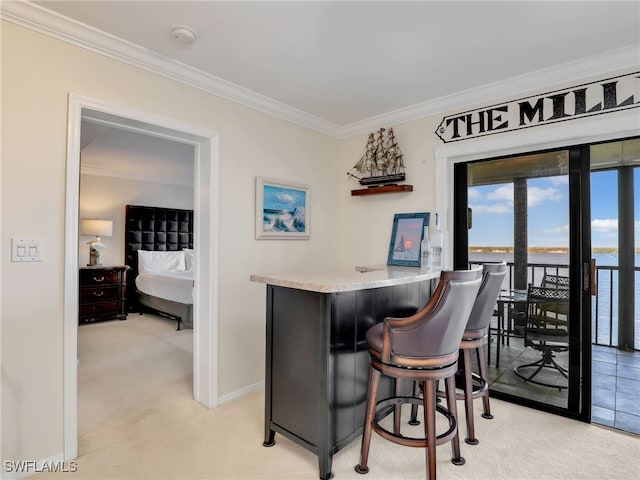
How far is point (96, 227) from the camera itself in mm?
5301

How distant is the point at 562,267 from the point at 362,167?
1877 mm

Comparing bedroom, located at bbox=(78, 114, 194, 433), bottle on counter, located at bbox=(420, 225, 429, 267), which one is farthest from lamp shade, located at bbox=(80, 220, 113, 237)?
bottle on counter, located at bbox=(420, 225, 429, 267)

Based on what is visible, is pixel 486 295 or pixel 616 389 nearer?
pixel 486 295

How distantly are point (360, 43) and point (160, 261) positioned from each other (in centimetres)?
528

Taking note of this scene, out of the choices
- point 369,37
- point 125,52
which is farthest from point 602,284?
point 125,52

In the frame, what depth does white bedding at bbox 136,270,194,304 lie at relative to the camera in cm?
480

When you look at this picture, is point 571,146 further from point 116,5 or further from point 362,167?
point 116,5

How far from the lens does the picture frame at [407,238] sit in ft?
9.73

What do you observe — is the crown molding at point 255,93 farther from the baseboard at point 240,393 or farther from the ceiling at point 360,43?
the baseboard at point 240,393

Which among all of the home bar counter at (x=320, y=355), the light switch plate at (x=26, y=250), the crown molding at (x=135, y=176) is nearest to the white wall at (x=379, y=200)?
the home bar counter at (x=320, y=355)

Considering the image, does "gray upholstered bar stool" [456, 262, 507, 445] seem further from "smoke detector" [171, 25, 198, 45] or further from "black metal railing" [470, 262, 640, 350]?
"smoke detector" [171, 25, 198, 45]

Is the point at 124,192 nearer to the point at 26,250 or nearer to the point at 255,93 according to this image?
the point at 255,93

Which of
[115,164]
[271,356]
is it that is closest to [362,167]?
[271,356]

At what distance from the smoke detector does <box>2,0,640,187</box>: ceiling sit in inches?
1.2
